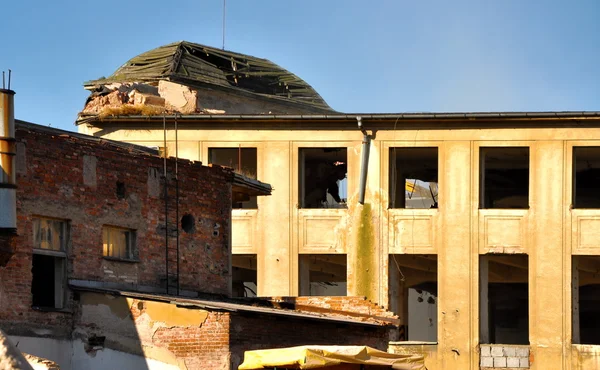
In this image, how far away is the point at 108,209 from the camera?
2330cm

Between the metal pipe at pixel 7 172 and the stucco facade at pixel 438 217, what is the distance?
48.7 ft

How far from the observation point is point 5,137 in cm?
2041

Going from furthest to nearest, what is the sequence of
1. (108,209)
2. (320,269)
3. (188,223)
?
(320,269), (188,223), (108,209)

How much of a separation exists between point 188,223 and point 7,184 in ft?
19.2

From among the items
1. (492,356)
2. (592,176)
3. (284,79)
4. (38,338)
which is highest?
(284,79)

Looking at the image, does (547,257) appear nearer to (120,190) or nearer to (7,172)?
(120,190)

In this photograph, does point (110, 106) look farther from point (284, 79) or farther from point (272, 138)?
point (284, 79)

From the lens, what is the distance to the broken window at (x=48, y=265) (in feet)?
71.3

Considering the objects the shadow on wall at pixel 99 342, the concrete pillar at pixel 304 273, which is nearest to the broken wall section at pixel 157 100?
the concrete pillar at pixel 304 273

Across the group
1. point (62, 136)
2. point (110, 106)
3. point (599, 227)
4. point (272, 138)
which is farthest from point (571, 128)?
point (62, 136)

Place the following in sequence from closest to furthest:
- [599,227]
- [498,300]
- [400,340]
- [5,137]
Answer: [5,137] → [599,227] → [400,340] → [498,300]

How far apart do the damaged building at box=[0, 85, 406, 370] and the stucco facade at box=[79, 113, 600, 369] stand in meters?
9.85

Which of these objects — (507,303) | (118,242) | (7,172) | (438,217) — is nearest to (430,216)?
(438,217)

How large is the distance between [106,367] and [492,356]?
644 inches
